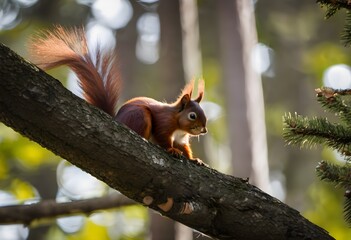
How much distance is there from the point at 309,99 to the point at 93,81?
8.75 metres

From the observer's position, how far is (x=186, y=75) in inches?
211

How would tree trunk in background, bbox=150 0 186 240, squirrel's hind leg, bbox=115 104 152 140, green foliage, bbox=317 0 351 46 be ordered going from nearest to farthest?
green foliage, bbox=317 0 351 46, squirrel's hind leg, bbox=115 104 152 140, tree trunk in background, bbox=150 0 186 240

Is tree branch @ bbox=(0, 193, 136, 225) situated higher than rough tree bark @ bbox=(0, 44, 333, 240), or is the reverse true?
tree branch @ bbox=(0, 193, 136, 225)

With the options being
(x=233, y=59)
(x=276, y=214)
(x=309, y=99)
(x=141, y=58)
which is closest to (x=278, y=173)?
(x=309, y=99)

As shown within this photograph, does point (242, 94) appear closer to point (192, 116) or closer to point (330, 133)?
point (192, 116)

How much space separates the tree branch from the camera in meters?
4.17

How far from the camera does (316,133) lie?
2443mm

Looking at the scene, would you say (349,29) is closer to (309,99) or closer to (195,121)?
(195,121)

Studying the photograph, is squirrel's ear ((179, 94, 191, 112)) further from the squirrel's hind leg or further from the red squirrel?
the squirrel's hind leg

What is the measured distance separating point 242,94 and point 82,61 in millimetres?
3019

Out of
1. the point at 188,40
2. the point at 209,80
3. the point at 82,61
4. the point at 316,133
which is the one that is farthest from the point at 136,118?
the point at 209,80

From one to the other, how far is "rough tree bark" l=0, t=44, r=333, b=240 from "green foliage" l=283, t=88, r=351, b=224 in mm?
294

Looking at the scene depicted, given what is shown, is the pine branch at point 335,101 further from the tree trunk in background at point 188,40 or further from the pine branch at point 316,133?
the tree trunk in background at point 188,40

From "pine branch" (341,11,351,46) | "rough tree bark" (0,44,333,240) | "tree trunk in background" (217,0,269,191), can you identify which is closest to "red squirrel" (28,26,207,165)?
"rough tree bark" (0,44,333,240)
